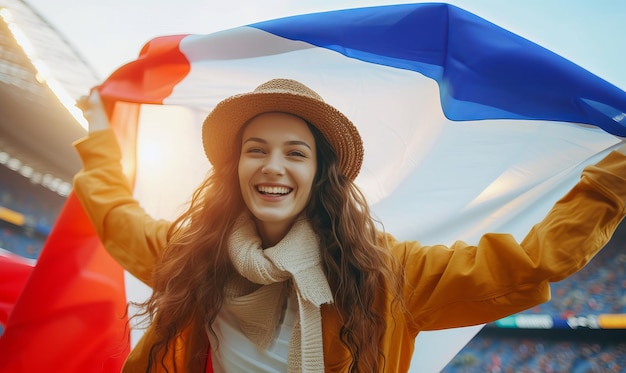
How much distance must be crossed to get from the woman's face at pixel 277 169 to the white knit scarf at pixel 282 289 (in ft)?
0.28

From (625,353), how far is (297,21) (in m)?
10.5

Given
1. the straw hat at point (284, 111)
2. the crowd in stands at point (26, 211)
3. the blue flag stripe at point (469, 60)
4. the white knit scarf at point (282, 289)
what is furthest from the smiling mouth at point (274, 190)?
the crowd in stands at point (26, 211)

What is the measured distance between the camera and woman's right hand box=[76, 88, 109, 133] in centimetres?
211

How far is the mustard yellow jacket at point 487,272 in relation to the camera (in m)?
1.34

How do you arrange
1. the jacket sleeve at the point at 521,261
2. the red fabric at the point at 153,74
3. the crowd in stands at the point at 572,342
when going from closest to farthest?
the jacket sleeve at the point at 521,261 → the red fabric at the point at 153,74 → the crowd in stands at the point at 572,342

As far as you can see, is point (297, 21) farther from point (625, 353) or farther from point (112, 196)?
point (625, 353)

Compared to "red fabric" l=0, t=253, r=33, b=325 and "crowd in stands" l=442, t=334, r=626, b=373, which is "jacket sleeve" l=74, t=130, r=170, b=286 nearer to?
"red fabric" l=0, t=253, r=33, b=325

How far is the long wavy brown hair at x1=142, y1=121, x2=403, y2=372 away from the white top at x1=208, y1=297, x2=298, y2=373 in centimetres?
6

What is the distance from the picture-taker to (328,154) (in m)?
1.80

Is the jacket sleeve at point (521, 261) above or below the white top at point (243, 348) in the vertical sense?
above

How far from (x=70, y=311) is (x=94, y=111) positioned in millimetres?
946

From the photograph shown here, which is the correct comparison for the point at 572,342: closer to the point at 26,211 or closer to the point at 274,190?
the point at 274,190

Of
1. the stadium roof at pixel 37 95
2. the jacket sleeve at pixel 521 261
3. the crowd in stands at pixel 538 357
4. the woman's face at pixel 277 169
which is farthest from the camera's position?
the crowd in stands at pixel 538 357

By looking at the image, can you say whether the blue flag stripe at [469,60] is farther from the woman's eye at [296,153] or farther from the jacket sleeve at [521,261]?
the woman's eye at [296,153]
